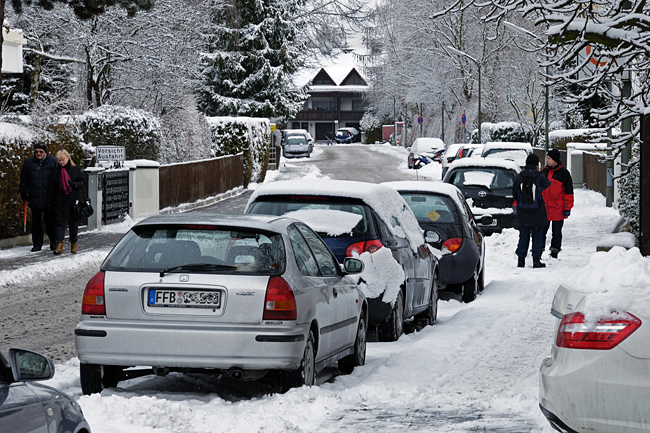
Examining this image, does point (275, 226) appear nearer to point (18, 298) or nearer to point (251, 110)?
point (18, 298)

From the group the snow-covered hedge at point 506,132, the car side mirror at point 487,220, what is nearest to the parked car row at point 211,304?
the car side mirror at point 487,220

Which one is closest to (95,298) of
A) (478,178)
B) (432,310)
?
(432,310)

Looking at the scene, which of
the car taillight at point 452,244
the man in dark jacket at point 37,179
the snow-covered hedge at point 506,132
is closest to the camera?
the car taillight at point 452,244

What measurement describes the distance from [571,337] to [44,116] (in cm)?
1881

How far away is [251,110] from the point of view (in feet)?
191

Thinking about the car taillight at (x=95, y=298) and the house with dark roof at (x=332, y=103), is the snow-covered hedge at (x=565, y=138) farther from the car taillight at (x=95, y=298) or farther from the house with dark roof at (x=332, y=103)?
the house with dark roof at (x=332, y=103)

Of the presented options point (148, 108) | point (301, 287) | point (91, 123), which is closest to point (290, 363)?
point (301, 287)

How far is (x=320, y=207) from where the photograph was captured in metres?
10.1

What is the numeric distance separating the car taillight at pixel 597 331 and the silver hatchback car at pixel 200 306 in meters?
2.40

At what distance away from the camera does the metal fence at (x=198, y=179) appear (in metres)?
Result: 29.2

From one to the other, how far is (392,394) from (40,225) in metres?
12.6

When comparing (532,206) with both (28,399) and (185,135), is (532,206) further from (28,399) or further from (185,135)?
(185,135)

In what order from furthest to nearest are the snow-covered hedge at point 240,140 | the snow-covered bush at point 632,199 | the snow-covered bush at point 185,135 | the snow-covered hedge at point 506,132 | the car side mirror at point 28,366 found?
the snow-covered hedge at point 506,132 → the snow-covered hedge at point 240,140 → the snow-covered bush at point 185,135 → the snow-covered bush at point 632,199 → the car side mirror at point 28,366

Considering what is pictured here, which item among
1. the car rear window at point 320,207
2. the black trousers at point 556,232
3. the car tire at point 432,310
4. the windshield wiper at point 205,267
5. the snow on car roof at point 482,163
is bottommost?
the car tire at point 432,310
